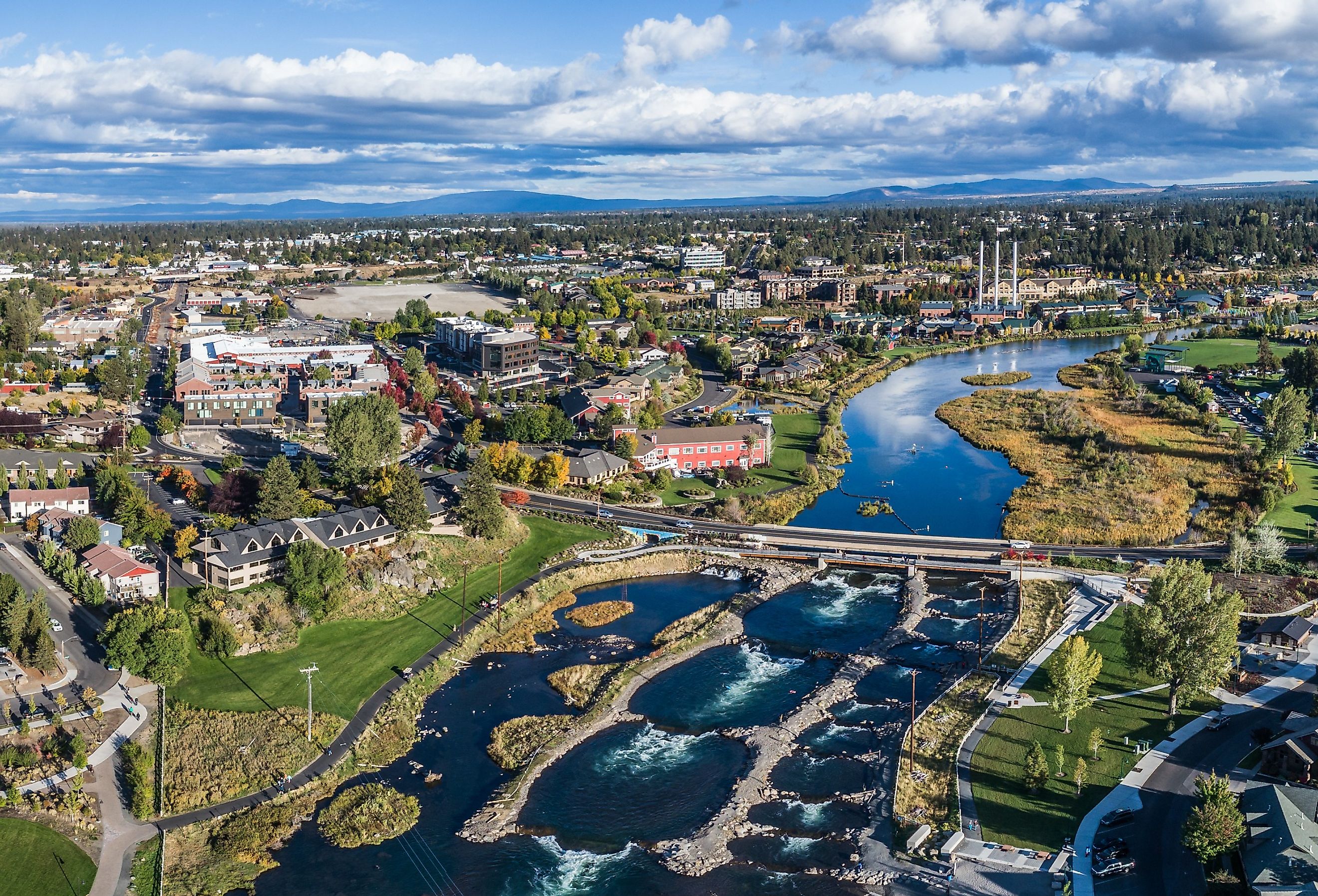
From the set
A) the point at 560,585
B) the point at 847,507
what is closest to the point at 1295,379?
the point at 847,507

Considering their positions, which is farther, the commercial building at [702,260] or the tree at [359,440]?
the commercial building at [702,260]

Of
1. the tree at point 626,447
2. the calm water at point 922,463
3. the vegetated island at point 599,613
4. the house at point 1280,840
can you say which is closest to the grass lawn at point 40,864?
the vegetated island at point 599,613

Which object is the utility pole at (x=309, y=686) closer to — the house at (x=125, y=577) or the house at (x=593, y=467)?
the house at (x=125, y=577)

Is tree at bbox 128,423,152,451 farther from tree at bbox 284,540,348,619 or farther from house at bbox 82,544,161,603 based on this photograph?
tree at bbox 284,540,348,619

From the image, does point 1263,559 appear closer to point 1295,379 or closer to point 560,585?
point 560,585

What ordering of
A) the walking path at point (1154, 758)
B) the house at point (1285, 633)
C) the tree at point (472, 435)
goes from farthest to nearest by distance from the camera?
the tree at point (472, 435)
the house at point (1285, 633)
the walking path at point (1154, 758)

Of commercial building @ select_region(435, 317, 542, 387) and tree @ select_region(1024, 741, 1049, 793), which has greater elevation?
commercial building @ select_region(435, 317, 542, 387)

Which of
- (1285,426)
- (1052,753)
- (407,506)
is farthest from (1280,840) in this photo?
(1285,426)

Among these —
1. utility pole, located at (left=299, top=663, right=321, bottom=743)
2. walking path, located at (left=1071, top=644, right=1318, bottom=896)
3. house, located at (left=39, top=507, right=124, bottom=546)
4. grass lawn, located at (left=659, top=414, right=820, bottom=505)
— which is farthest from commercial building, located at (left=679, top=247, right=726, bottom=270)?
walking path, located at (left=1071, top=644, right=1318, bottom=896)

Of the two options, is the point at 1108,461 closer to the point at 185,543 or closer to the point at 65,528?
the point at 185,543
